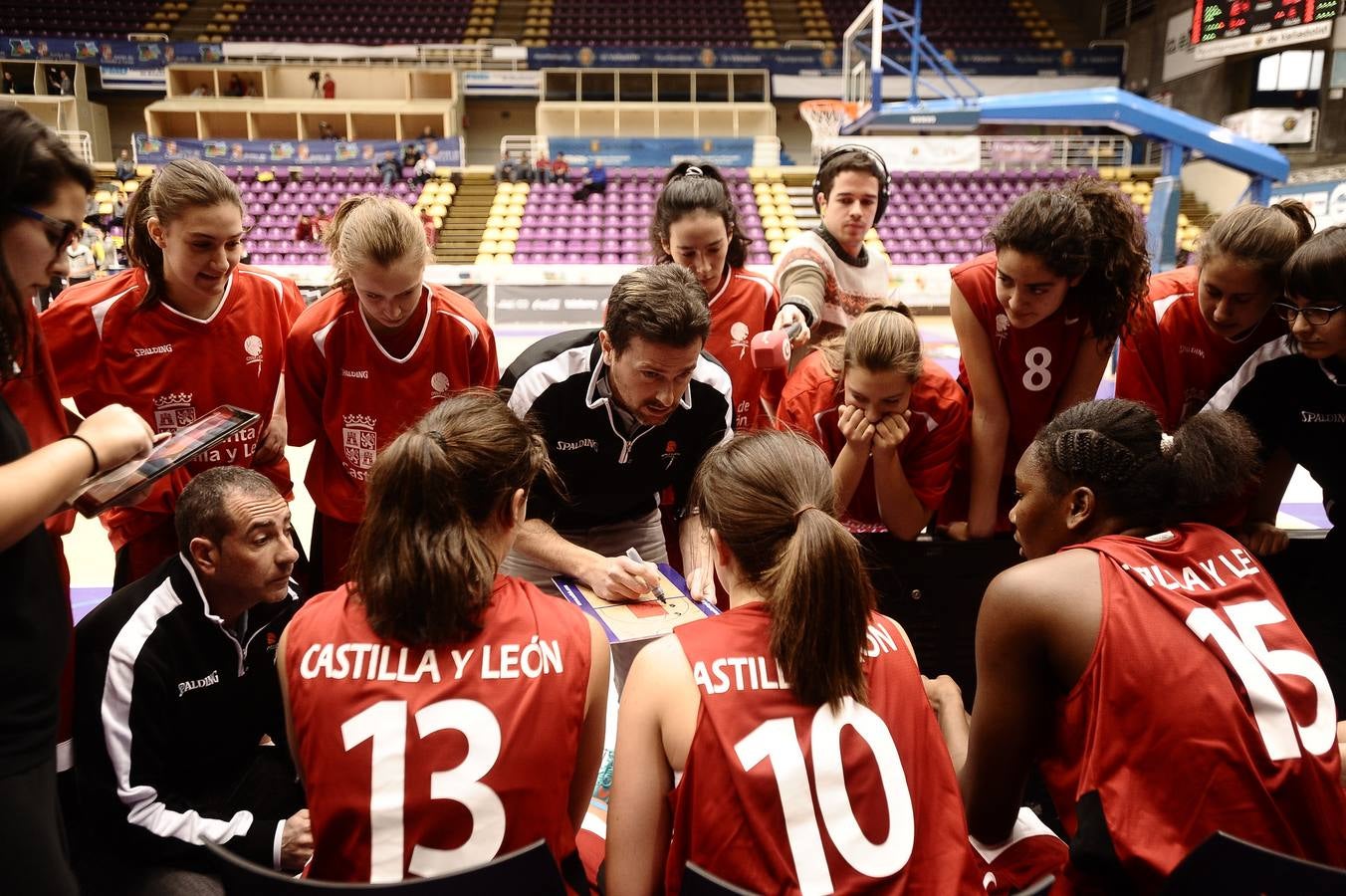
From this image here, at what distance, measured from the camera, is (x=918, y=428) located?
8.32ft

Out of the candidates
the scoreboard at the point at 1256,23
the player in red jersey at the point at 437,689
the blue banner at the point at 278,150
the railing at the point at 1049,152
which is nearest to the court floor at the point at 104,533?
the player in red jersey at the point at 437,689

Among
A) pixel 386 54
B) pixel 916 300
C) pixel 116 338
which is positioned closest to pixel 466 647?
pixel 116 338

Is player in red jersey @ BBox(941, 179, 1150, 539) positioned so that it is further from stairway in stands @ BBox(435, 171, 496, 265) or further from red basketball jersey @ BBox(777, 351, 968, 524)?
stairway in stands @ BBox(435, 171, 496, 265)

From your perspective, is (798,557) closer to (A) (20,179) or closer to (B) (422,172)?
(A) (20,179)

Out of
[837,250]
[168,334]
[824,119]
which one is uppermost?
[824,119]

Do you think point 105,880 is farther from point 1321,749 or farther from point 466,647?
point 1321,749

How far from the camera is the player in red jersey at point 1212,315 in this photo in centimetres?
239

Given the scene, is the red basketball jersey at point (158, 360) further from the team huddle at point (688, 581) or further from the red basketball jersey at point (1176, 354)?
the red basketball jersey at point (1176, 354)

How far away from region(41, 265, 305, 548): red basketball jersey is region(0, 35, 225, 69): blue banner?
22412 millimetres

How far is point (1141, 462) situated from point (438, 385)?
6.38 ft

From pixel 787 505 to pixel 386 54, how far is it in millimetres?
23393

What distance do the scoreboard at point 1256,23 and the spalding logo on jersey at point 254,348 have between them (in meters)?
14.8

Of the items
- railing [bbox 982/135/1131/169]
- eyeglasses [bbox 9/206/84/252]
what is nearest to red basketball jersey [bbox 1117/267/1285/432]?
eyeglasses [bbox 9/206/84/252]

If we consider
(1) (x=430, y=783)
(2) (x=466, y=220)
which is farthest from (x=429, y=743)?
(2) (x=466, y=220)
